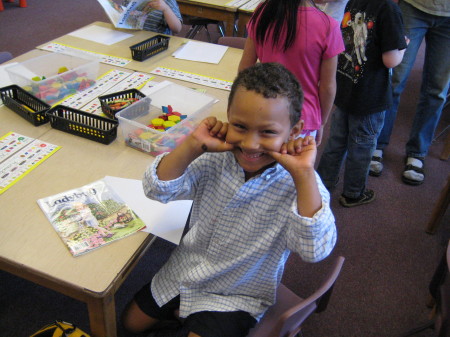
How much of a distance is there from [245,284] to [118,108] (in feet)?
2.68

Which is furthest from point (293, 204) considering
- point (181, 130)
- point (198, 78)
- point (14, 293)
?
point (14, 293)

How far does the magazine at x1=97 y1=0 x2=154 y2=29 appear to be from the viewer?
2.15 metres

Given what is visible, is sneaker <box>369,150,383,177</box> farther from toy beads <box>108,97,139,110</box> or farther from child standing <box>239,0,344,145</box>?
toy beads <box>108,97,139,110</box>

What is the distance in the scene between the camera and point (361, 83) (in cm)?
179

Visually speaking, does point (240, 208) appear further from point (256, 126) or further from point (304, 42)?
point (304, 42)

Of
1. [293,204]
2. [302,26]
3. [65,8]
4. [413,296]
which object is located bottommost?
[413,296]

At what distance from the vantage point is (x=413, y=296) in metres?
1.81

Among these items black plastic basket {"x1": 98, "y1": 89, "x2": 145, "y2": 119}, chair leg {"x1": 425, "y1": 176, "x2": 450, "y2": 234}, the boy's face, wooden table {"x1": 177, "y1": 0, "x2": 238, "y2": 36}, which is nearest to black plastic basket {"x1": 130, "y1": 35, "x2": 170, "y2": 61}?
black plastic basket {"x1": 98, "y1": 89, "x2": 145, "y2": 119}

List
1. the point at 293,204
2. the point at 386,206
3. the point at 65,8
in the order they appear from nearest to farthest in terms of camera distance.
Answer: the point at 293,204
the point at 386,206
the point at 65,8

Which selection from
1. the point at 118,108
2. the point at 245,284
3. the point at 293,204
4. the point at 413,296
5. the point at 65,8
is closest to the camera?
→ the point at 293,204

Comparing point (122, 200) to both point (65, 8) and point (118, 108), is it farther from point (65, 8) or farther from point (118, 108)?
point (65, 8)

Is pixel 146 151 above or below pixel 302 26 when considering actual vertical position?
below

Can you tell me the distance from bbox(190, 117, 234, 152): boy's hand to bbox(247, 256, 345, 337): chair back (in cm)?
39

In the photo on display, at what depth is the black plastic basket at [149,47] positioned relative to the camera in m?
1.98
